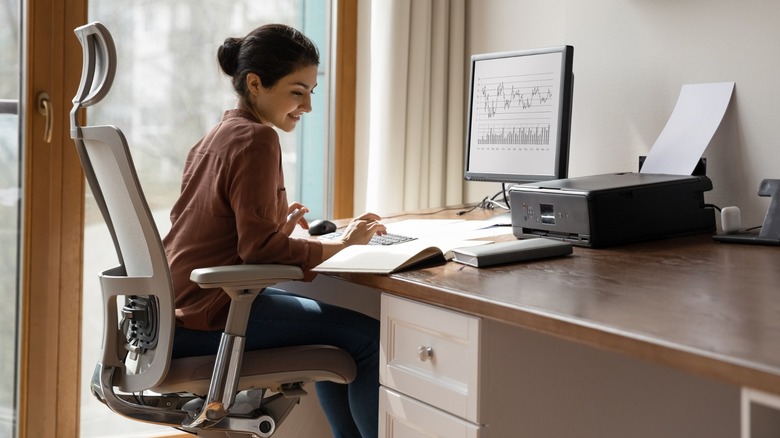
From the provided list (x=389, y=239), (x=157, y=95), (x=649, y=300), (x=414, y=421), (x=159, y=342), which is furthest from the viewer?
(x=157, y=95)

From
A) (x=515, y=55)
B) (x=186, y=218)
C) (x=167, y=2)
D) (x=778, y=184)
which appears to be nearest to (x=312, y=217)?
(x=167, y=2)

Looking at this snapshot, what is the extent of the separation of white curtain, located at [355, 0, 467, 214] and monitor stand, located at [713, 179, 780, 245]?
1.33 m

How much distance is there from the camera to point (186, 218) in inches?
64.2

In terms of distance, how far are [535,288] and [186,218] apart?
2.46ft

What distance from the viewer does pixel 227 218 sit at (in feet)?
5.25

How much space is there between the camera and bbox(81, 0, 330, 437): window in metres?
2.53

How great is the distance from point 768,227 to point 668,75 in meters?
0.54

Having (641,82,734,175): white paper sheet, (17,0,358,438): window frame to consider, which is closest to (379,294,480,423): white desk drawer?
(641,82,734,175): white paper sheet

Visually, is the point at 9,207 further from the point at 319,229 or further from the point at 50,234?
the point at 319,229

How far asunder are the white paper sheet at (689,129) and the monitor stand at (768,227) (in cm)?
19

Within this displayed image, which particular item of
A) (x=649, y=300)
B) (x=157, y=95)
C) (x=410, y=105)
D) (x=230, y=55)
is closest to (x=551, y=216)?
(x=649, y=300)

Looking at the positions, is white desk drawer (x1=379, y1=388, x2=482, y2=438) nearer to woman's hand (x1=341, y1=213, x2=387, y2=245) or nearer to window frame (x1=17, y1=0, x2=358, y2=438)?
woman's hand (x1=341, y1=213, x2=387, y2=245)

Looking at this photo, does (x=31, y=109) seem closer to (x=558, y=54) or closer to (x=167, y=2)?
(x=167, y=2)

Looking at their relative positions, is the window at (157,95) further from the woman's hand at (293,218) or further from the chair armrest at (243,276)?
the chair armrest at (243,276)
